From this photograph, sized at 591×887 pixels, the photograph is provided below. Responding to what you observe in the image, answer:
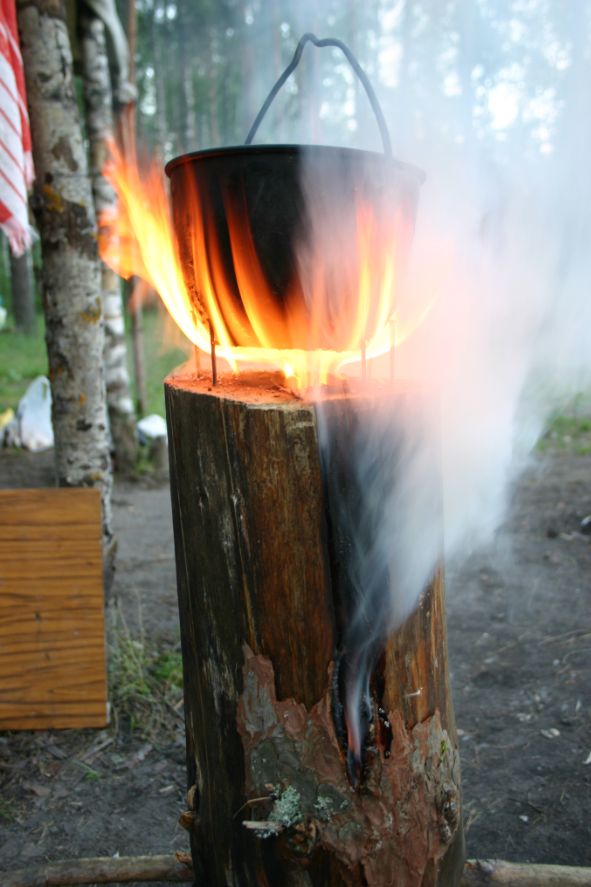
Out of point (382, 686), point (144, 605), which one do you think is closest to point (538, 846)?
point (382, 686)

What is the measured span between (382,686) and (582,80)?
4.69 meters

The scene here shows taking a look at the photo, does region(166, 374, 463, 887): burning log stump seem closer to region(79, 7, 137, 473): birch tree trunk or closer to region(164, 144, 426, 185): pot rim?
region(164, 144, 426, 185): pot rim

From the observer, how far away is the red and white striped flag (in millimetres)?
2715

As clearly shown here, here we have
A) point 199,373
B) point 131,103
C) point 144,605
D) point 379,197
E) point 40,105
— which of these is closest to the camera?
point 379,197

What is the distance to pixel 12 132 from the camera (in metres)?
2.75

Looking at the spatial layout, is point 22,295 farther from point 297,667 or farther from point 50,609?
point 297,667

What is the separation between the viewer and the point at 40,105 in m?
3.02

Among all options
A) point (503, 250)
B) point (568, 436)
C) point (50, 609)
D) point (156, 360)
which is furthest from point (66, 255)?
point (156, 360)

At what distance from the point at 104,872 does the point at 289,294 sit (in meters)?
1.54

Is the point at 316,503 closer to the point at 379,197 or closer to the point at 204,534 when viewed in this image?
the point at 204,534

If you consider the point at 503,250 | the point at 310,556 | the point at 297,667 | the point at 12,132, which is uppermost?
the point at 12,132

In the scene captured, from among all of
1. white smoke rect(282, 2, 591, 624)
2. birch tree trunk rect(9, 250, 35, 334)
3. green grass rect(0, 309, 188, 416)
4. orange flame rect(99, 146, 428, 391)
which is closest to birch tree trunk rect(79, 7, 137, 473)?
green grass rect(0, 309, 188, 416)

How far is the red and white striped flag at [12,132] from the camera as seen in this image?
271cm

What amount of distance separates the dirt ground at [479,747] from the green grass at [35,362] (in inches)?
201
